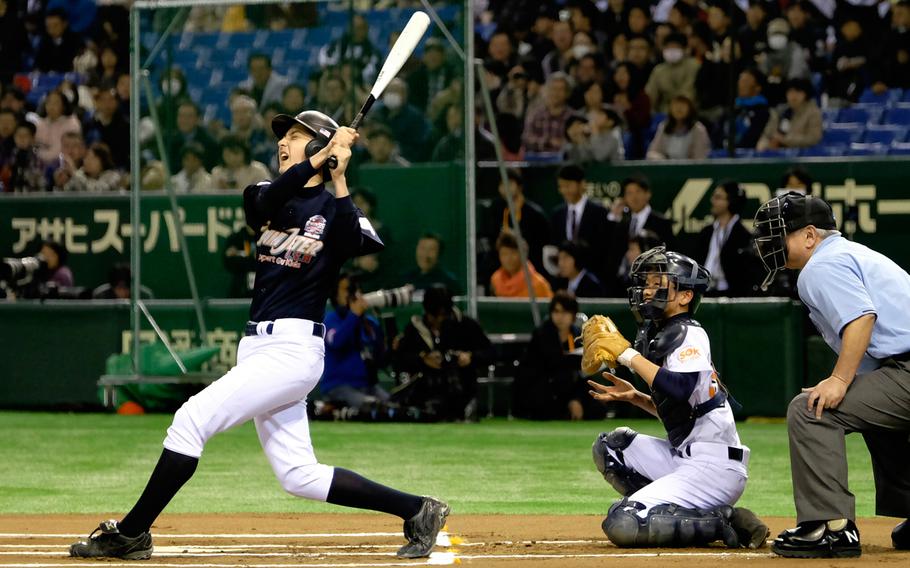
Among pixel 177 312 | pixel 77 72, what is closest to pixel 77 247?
pixel 177 312

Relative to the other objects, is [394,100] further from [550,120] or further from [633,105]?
[633,105]

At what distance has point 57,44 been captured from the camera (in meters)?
21.7

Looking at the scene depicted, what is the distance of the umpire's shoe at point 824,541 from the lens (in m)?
6.30

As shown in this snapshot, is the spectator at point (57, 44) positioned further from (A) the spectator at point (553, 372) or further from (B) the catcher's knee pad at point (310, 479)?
(B) the catcher's knee pad at point (310, 479)

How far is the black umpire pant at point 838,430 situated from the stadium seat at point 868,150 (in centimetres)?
1052

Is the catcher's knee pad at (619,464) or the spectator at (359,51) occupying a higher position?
the spectator at (359,51)

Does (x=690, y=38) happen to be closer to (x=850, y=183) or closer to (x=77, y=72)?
(x=850, y=183)

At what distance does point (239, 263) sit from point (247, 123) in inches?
54.0

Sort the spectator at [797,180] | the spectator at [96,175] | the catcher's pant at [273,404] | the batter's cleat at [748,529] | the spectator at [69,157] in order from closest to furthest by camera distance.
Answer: the catcher's pant at [273,404] < the batter's cleat at [748,529] < the spectator at [797,180] < the spectator at [96,175] < the spectator at [69,157]

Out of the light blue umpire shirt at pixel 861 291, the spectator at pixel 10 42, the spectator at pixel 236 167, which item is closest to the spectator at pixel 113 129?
the spectator at pixel 10 42

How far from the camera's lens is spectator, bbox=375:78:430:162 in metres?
14.7

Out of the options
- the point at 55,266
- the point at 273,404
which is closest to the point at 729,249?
the point at 55,266

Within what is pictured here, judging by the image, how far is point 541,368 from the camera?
14.4 metres

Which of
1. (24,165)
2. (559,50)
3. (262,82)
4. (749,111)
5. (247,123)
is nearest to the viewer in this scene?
(262,82)
